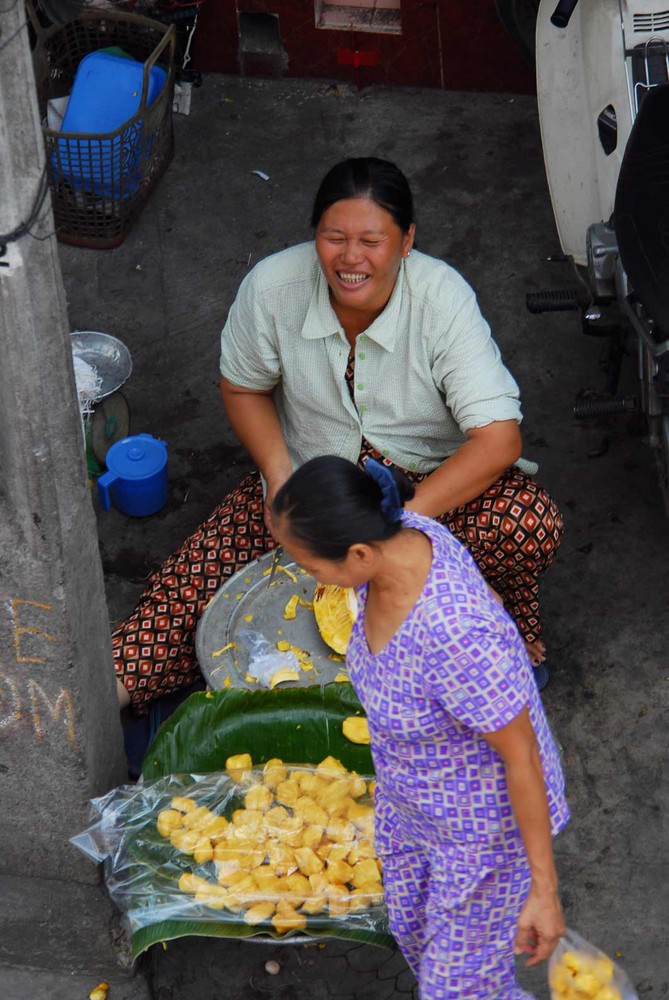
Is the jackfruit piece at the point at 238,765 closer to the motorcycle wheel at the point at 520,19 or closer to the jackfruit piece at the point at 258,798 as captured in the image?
the jackfruit piece at the point at 258,798

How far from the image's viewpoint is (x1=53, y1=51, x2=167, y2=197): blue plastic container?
5027 millimetres

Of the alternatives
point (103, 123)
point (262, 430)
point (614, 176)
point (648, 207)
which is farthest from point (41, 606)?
point (103, 123)

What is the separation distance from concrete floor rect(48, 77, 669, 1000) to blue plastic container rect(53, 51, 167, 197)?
1.09 feet

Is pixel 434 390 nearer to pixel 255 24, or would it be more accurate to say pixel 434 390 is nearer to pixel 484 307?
pixel 484 307

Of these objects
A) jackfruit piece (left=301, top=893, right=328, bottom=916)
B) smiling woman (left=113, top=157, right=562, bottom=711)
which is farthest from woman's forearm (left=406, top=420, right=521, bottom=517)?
jackfruit piece (left=301, top=893, right=328, bottom=916)

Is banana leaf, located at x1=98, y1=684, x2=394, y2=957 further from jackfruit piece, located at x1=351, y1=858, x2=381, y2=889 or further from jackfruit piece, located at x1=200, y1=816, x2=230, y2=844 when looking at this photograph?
jackfruit piece, located at x1=351, y1=858, x2=381, y2=889

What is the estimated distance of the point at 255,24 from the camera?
19.3ft

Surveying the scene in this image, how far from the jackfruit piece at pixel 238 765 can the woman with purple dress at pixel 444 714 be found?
0.62m

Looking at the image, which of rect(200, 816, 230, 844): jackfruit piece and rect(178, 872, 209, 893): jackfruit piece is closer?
rect(178, 872, 209, 893): jackfruit piece

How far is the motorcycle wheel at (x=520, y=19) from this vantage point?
5020 millimetres

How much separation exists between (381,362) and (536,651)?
37.6 inches

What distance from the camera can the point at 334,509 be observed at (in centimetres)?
222

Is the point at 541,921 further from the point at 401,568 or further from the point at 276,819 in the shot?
the point at 276,819

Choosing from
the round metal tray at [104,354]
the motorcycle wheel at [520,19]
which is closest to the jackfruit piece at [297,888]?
the round metal tray at [104,354]
